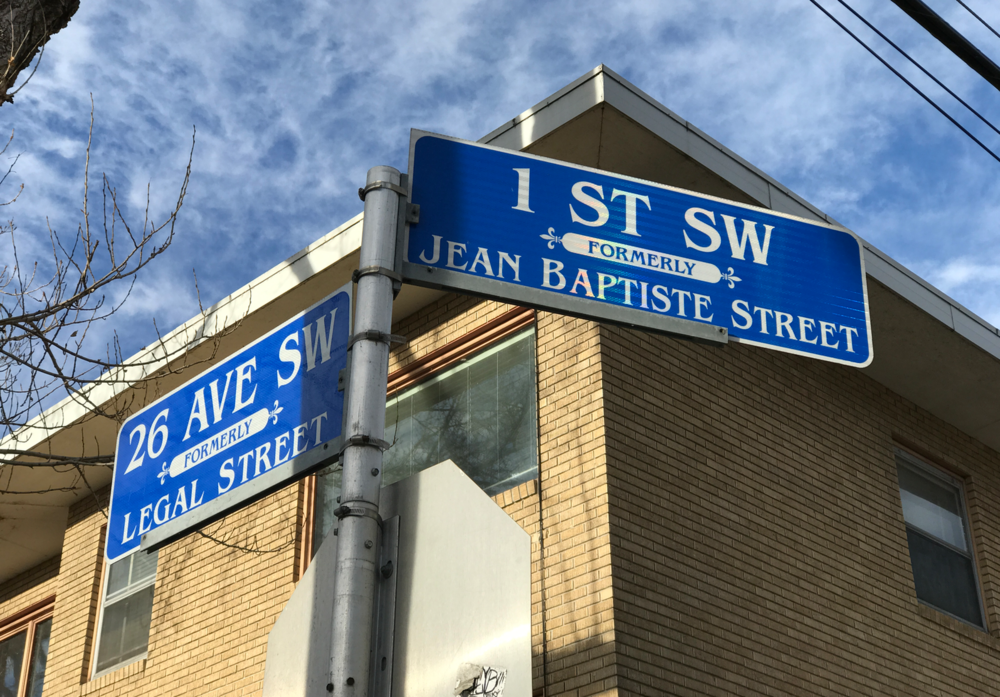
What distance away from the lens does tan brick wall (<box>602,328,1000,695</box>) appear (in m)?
7.73

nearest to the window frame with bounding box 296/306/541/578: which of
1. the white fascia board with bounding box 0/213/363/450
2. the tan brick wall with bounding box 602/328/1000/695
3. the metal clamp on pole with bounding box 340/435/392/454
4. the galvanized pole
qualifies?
the tan brick wall with bounding box 602/328/1000/695

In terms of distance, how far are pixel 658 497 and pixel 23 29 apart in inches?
197

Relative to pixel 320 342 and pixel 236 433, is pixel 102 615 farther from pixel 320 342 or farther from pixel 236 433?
pixel 320 342

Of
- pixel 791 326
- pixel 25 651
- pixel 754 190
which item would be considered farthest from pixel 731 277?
pixel 25 651

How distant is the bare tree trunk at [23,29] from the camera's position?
604 cm

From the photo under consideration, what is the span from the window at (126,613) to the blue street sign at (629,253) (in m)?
8.70

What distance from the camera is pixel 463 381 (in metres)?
9.56

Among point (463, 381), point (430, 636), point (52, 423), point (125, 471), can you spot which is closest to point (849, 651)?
point (463, 381)

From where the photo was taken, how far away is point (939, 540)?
10922mm

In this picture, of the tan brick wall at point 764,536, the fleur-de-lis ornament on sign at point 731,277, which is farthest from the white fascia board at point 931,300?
the fleur-de-lis ornament on sign at point 731,277

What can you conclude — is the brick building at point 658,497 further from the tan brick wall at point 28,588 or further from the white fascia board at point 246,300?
the tan brick wall at point 28,588

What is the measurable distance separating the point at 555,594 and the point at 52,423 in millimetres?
6565

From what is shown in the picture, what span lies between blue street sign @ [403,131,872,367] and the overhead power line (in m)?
1.42

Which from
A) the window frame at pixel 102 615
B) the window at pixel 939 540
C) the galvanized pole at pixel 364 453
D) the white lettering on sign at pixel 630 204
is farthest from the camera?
the window frame at pixel 102 615
